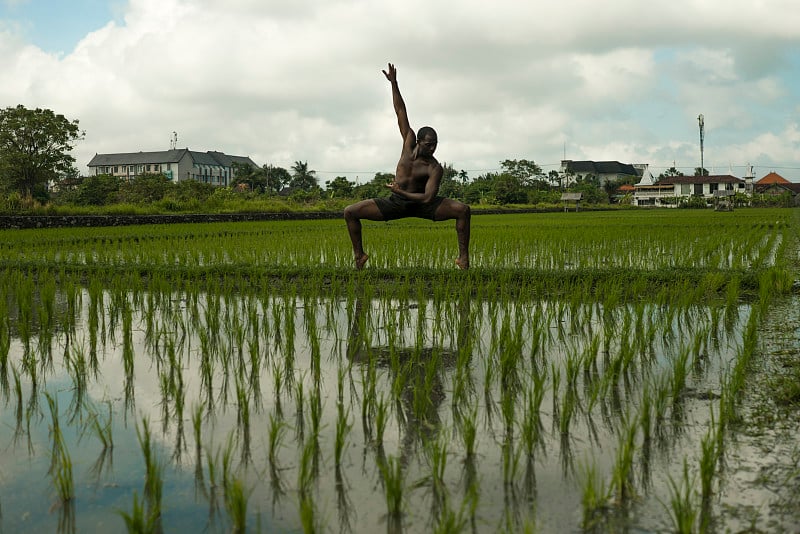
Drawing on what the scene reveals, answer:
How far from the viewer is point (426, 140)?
6117 mm

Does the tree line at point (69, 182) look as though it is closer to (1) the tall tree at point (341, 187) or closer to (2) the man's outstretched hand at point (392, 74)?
(1) the tall tree at point (341, 187)

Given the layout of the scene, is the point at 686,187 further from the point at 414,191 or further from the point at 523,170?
the point at 414,191

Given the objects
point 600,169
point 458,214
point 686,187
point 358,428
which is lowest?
point 358,428

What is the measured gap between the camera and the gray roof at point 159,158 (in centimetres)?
7919

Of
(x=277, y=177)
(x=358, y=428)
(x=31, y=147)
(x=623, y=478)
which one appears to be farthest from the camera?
(x=277, y=177)

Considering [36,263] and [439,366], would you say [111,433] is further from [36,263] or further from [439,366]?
[36,263]

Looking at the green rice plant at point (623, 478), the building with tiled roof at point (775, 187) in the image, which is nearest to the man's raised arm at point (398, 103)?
the green rice plant at point (623, 478)

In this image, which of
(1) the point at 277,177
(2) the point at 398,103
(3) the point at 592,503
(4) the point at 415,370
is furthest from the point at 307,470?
(1) the point at 277,177

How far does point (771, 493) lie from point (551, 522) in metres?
0.62

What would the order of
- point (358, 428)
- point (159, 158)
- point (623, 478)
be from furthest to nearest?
point (159, 158), point (358, 428), point (623, 478)

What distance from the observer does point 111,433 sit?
2.40m

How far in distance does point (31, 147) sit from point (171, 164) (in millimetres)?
42379

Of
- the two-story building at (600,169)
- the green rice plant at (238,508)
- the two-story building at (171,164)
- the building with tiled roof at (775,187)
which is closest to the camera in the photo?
the green rice plant at (238,508)

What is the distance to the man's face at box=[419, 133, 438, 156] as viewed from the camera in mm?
6105
